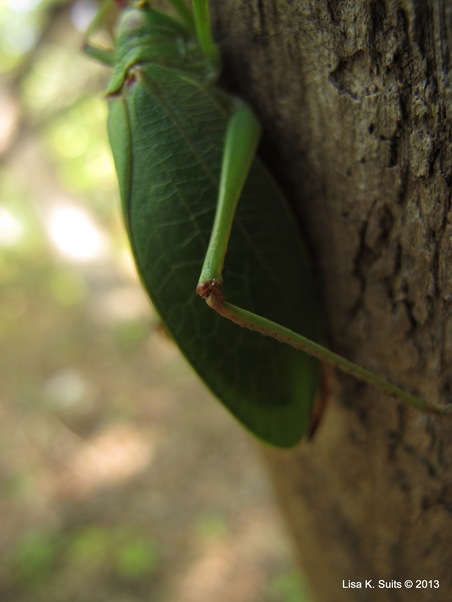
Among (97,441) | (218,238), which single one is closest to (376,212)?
(218,238)

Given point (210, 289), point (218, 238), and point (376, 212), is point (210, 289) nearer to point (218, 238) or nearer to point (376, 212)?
point (218, 238)

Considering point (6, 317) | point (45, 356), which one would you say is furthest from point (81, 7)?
point (6, 317)

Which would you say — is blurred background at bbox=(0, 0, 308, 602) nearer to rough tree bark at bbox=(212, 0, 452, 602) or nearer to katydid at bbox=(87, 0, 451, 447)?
rough tree bark at bbox=(212, 0, 452, 602)

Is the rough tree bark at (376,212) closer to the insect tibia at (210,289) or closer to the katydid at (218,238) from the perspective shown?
the katydid at (218,238)

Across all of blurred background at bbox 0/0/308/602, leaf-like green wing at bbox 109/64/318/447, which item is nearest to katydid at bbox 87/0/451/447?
leaf-like green wing at bbox 109/64/318/447

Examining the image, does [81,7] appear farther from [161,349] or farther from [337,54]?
[337,54]

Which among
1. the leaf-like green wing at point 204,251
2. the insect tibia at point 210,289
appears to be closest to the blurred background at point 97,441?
the leaf-like green wing at point 204,251
